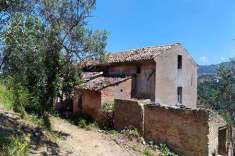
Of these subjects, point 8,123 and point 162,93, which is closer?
point 8,123

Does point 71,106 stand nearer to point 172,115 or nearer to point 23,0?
point 172,115

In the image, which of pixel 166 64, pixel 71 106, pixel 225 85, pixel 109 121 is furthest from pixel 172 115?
pixel 225 85

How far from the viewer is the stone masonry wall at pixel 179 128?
54.1 feet

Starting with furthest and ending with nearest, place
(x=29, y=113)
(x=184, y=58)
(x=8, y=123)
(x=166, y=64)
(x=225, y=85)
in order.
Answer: (x=225, y=85) < (x=184, y=58) < (x=166, y=64) < (x=29, y=113) < (x=8, y=123)

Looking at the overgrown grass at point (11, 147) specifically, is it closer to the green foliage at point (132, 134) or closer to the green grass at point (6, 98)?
the green grass at point (6, 98)

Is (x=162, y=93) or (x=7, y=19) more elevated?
(x=7, y=19)

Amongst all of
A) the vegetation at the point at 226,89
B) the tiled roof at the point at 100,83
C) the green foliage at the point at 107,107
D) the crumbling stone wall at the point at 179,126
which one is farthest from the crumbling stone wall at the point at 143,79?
the vegetation at the point at 226,89

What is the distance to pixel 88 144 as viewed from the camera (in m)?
16.6

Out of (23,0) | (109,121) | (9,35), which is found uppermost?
(23,0)

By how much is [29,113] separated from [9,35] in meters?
9.42

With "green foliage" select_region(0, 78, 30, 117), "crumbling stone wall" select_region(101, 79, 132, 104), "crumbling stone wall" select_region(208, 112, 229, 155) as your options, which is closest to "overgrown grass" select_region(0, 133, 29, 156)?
"green foliage" select_region(0, 78, 30, 117)

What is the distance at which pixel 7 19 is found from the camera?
37.0 feet

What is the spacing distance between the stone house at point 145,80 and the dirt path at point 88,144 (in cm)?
430

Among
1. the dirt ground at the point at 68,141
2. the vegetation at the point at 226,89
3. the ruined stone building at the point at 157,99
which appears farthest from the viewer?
the vegetation at the point at 226,89
